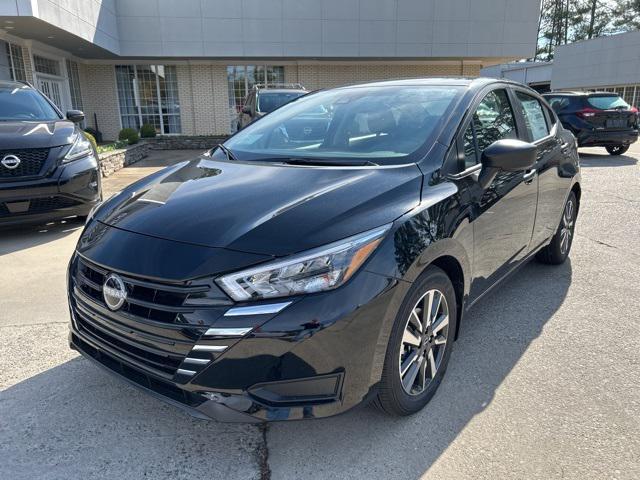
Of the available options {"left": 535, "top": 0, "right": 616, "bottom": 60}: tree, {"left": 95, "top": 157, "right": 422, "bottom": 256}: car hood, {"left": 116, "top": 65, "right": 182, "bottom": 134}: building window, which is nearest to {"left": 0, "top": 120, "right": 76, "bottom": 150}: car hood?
{"left": 95, "top": 157, "right": 422, "bottom": 256}: car hood

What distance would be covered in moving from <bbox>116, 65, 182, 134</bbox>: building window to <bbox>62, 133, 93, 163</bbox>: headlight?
15.9 metres

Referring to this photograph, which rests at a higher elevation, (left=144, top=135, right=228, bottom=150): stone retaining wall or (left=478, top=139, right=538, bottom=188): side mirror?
(left=478, top=139, right=538, bottom=188): side mirror

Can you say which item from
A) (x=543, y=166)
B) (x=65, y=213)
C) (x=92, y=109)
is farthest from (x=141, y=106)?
(x=543, y=166)

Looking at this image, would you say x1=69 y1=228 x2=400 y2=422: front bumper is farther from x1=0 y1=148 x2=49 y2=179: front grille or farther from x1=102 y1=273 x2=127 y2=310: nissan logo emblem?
x1=0 y1=148 x2=49 y2=179: front grille

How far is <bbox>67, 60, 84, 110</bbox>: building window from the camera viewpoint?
744 inches

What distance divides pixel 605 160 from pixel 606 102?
1500mm

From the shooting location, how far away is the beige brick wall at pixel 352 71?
70.7ft

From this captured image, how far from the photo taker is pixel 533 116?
397 cm

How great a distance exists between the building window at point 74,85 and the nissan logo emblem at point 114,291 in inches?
771

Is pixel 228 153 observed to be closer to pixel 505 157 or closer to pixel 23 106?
pixel 505 157

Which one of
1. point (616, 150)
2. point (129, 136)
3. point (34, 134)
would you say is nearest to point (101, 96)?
point (129, 136)

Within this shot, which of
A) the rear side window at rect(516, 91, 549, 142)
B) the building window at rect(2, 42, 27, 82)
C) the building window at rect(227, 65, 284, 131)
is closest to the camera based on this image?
the rear side window at rect(516, 91, 549, 142)

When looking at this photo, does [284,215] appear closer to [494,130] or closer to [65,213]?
[494,130]

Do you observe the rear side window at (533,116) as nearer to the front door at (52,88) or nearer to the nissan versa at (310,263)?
the nissan versa at (310,263)
